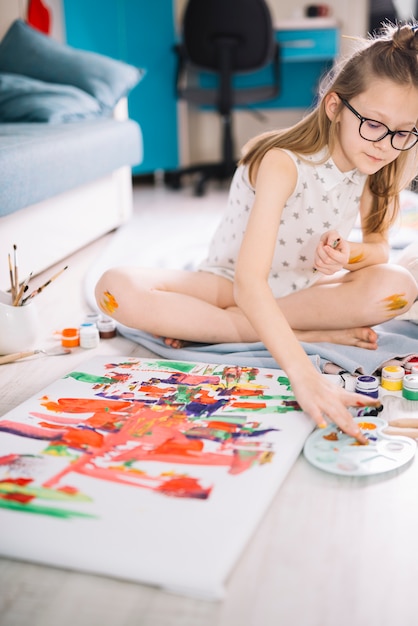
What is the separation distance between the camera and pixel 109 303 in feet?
4.32

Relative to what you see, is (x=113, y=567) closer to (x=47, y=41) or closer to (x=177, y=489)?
(x=177, y=489)

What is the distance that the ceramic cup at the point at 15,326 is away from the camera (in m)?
1.27

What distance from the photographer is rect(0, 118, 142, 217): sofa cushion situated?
5.10 ft

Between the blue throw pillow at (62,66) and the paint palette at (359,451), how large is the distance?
177cm

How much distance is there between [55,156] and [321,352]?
945 mm

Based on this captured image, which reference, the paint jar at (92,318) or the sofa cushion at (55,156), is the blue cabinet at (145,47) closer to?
the sofa cushion at (55,156)

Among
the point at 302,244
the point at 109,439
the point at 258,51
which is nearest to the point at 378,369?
the point at 302,244

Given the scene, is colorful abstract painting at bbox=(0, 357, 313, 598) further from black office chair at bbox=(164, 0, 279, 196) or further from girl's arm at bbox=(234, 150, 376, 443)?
black office chair at bbox=(164, 0, 279, 196)

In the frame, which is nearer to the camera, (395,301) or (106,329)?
(395,301)

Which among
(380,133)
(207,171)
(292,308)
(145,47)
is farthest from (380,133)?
(145,47)

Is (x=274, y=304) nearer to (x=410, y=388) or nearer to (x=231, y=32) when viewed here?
(x=410, y=388)

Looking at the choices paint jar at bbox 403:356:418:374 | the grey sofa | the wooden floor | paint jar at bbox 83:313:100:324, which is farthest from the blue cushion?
the wooden floor

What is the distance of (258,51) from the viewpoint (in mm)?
3031

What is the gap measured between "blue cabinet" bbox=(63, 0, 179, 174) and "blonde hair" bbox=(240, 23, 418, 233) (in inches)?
87.3
